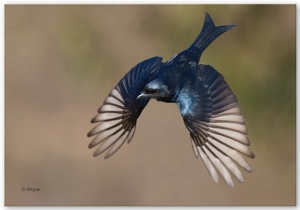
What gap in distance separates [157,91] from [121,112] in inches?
8.3

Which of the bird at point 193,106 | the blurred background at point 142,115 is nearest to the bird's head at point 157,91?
the bird at point 193,106

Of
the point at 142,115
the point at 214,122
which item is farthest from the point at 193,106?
the point at 142,115

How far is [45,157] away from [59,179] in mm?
110

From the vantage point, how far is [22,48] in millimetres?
3242

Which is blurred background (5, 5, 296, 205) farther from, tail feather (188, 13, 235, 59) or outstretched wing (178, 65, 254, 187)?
outstretched wing (178, 65, 254, 187)

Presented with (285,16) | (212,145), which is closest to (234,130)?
(212,145)

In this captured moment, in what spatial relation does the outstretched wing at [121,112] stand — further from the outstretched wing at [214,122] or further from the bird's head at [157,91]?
the outstretched wing at [214,122]

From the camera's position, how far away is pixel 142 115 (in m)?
3.18

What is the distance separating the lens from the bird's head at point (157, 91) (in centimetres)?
304

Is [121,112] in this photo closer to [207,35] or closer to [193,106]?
[193,106]

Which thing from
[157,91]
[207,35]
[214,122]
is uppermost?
[207,35]

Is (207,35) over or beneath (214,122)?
over

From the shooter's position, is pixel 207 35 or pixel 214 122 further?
pixel 207 35

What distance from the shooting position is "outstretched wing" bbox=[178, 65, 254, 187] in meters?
2.96
